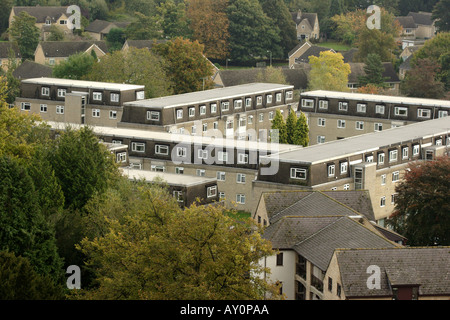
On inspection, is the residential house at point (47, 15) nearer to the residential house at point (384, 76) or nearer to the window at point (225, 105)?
the residential house at point (384, 76)

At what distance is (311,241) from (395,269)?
6.67 metres

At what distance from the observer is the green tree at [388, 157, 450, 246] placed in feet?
173

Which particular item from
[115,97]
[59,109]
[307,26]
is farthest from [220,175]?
[307,26]

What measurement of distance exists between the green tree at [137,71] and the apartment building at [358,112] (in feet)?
49.1

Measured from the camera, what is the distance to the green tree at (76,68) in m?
103

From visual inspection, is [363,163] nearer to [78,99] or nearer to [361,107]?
[361,107]

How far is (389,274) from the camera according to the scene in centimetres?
4047

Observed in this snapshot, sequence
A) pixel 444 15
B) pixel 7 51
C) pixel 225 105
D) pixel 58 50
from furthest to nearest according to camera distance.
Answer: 1. pixel 444 15
2. pixel 7 51
3. pixel 58 50
4. pixel 225 105

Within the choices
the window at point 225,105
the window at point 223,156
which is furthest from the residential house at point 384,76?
the window at point 223,156

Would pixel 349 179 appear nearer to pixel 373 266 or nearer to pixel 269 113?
pixel 373 266

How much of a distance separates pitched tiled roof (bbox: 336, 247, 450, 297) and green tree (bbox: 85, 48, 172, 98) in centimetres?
5550

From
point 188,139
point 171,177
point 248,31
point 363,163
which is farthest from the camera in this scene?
point 248,31

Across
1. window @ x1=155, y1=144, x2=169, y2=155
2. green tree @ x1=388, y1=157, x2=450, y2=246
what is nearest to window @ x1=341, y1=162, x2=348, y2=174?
green tree @ x1=388, y1=157, x2=450, y2=246
